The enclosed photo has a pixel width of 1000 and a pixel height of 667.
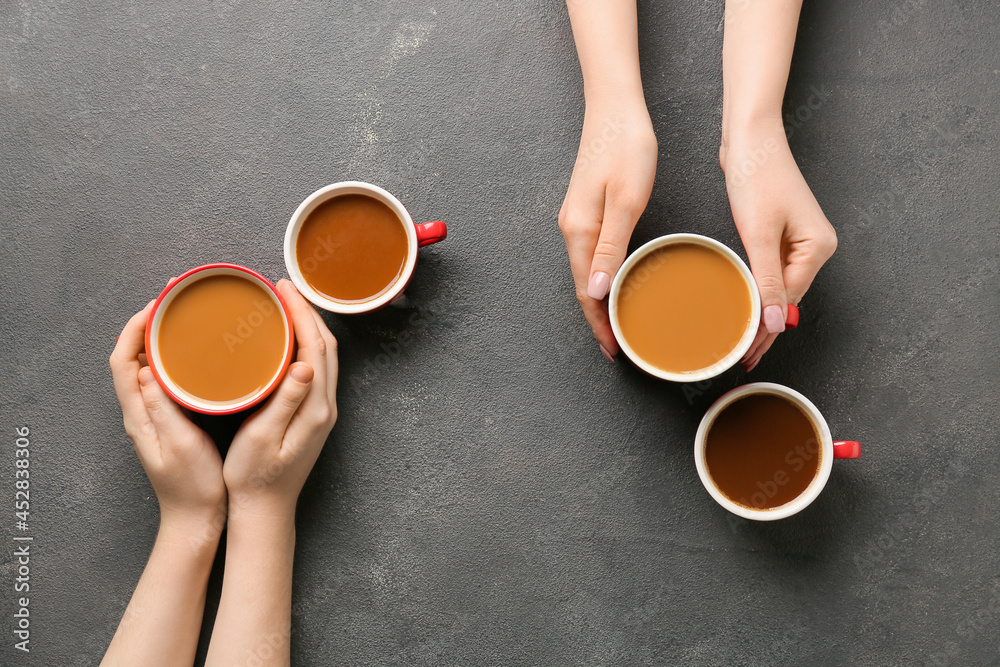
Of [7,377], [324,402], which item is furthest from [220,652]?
[7,377]

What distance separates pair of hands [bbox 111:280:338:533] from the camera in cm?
123

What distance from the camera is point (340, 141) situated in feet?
4.50

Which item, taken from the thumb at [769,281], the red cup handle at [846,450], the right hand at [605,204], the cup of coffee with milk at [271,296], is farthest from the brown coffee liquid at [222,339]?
the red cup handle at [846,450]

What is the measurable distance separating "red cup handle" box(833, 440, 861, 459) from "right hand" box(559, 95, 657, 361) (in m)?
0.47

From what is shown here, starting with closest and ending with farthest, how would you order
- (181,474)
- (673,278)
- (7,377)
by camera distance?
(673,278)
(181,474)
(7,377)

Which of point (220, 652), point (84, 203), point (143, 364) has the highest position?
point (84, 203)

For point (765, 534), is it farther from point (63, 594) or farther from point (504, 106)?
point (63, 594)

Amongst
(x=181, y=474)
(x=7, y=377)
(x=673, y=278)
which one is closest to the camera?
(x=673, y=278)

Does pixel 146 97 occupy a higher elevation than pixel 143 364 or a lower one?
higher

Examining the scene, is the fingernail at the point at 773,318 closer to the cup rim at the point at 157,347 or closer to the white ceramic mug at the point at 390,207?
the white ceramic mug at the point at 390,207

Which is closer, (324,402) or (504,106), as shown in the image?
(324,402)

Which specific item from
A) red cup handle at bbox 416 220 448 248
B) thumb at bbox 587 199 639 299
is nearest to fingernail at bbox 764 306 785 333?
thumb at bbox 587 199 639 299

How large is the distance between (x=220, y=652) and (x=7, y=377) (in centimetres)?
77

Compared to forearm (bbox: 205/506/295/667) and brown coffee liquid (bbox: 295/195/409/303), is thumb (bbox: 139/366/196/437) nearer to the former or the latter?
forearm (bbox: 205/506/295/667)
